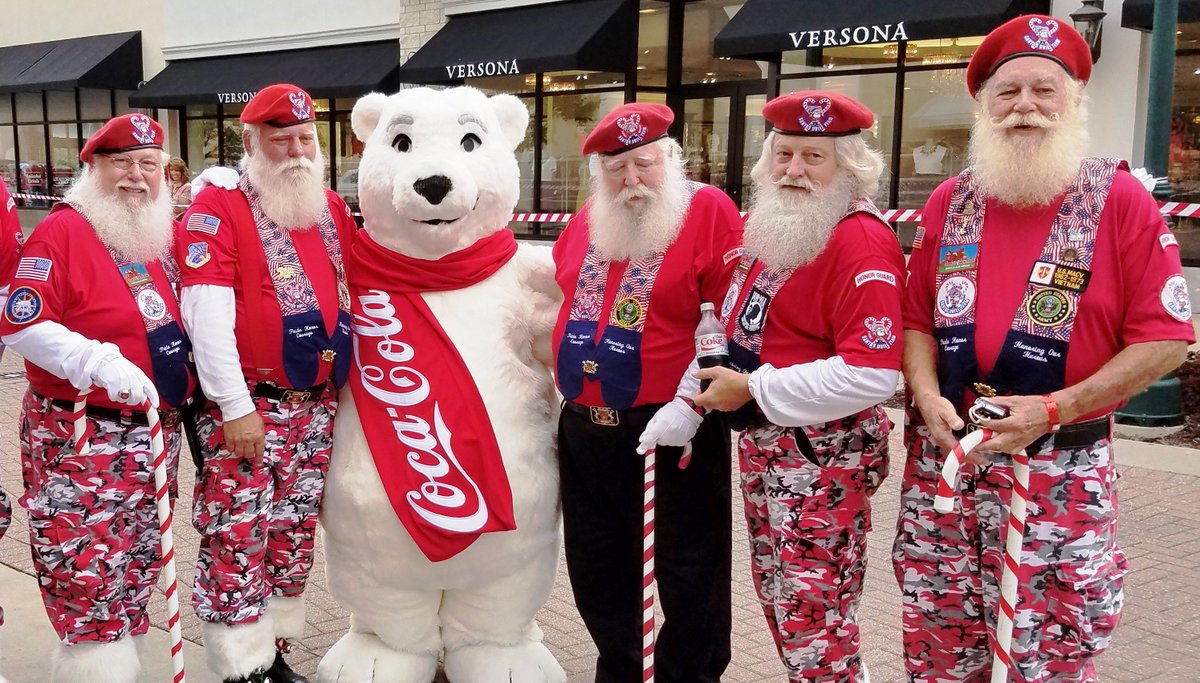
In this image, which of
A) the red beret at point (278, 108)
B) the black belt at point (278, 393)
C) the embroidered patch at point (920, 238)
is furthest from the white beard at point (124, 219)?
the embroidered patch at point (920, 238)

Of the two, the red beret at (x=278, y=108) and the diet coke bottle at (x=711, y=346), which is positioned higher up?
the red beret at (x=278, y=108)

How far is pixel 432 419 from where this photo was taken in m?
3.80

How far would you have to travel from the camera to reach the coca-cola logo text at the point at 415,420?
147 inches

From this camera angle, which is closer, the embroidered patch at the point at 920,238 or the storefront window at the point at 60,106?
the embroidered patch at the point at 920,238

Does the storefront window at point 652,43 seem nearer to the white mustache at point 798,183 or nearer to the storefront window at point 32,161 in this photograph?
the white mustache at point 798,183

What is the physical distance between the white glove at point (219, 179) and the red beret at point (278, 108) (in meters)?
0.20

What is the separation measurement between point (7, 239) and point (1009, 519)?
10.8ft

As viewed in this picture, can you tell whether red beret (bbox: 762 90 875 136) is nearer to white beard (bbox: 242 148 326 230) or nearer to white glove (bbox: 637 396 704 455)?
white glove (bbox: 637 396 704 455)

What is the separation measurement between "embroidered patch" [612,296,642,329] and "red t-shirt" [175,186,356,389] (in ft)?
3.34

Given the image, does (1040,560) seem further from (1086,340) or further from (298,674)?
(298,674)

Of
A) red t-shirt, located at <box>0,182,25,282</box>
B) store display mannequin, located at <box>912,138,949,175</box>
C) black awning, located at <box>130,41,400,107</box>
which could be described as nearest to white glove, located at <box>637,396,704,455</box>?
red t-shirt, located at <box>0,182,25,282</box>

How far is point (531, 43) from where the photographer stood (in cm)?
1538

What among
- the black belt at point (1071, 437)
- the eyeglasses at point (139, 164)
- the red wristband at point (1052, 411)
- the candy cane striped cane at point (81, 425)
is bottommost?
the candy cane striped cane at point (81, 425)

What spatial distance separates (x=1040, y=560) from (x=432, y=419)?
195 centimetres
